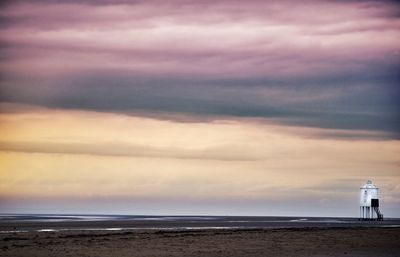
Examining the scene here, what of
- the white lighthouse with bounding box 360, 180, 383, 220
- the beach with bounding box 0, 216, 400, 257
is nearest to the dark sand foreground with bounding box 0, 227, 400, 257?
the beach with bounding box 0, 216, 400, 257

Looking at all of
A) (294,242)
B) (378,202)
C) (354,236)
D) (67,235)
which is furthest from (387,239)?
(378,202)

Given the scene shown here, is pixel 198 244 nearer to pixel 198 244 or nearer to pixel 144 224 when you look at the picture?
pixel 198 244

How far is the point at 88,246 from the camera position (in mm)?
49125

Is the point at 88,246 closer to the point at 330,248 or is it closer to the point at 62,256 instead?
the point at 62,256

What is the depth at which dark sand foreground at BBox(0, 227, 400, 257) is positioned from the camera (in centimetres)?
4612

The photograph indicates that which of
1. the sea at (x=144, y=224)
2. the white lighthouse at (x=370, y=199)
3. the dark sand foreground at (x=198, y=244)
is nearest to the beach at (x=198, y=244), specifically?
the dark sand foreground at (x=198, y=244)

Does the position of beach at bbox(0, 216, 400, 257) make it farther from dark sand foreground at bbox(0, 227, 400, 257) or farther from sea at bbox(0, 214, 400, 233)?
sea at bbox(0, 214, 400, 233)

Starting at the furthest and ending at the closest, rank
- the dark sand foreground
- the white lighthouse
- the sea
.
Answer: the white lighthouse < the sea < the dark sand foreground

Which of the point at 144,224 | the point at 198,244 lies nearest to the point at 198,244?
the point at 198,244

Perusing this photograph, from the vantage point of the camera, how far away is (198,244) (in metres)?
52.2

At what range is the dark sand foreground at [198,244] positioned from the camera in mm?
46125

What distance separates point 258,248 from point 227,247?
2.03 meters

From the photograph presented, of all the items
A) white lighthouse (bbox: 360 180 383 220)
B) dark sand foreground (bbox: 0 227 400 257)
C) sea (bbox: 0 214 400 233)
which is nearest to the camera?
dark sand foreground (bbox: 0 227 400 257)

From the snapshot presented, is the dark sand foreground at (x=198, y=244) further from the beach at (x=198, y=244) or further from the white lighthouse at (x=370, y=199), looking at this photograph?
the white lighthouse at (x=370, y=199)
